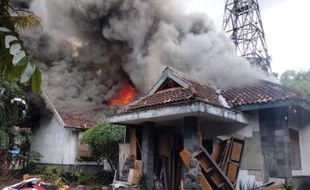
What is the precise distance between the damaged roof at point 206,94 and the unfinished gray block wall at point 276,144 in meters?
0.62

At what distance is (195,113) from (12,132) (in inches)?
408

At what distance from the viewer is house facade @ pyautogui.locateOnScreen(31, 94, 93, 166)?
17188mm

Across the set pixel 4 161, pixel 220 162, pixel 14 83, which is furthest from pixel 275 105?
pixel 4 161

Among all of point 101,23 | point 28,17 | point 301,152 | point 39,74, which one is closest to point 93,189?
point 301,152

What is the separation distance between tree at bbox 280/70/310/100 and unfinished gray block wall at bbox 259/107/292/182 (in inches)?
646

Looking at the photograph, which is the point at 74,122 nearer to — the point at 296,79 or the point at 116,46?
the point at 116,46

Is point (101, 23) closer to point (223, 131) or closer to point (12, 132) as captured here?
point (12, 132)

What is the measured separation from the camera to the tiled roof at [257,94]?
9.88 metres

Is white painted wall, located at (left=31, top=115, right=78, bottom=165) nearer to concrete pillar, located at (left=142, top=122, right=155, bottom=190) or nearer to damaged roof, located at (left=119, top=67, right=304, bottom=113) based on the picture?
concrete pillar, located at (left=142, top=122, right=155, bottom=190)

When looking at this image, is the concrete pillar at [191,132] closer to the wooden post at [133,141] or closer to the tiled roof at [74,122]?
the wooden post at [133,141]

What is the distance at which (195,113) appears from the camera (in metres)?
9.52

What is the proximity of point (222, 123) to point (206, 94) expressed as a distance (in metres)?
1.17

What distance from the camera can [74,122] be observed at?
58.5ft

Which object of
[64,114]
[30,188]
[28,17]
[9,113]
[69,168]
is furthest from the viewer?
[64,114]
